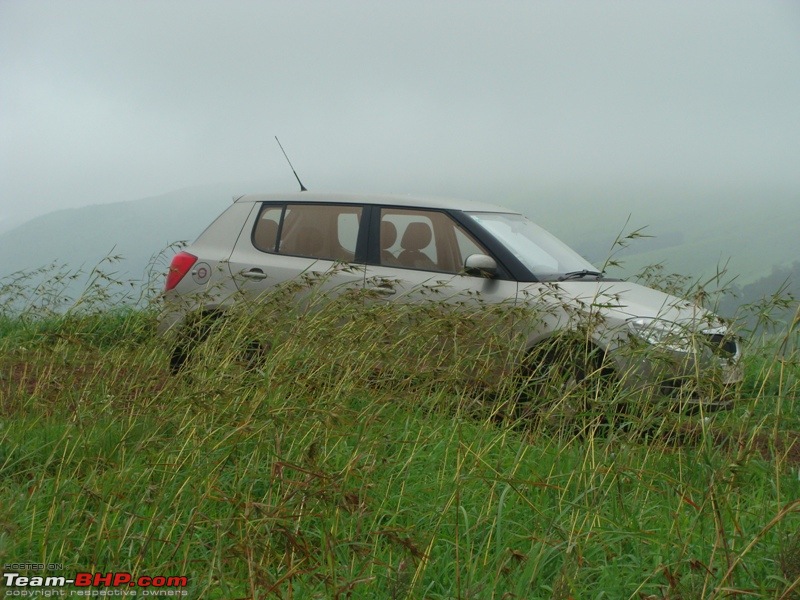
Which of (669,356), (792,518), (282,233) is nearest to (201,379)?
(669,356)

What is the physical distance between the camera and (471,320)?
509 centimetres

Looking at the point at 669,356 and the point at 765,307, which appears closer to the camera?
the point at 669,356

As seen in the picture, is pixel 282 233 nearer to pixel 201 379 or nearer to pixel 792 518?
pixel 201 379

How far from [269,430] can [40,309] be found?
14.1ft

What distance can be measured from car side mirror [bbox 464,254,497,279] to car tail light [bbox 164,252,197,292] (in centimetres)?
255

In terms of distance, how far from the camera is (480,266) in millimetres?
6188

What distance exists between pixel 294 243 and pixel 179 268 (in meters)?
1.07

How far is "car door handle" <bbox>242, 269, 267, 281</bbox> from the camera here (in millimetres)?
7234

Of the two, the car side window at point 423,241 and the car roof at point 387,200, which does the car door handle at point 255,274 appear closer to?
the car roof at point 387,200

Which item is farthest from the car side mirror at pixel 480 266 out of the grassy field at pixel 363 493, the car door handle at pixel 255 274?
the car door handle at pixel 255 274

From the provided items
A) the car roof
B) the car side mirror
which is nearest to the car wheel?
the car side mirror

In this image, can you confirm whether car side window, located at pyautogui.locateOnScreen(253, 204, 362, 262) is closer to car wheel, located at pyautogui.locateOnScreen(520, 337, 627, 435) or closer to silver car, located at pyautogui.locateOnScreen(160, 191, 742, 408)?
silver car, located at pyautogui.locateOnScreen(160, 191, 742, 408)

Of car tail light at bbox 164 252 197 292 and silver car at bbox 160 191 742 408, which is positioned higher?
silver car at bbox 160 191 742 408

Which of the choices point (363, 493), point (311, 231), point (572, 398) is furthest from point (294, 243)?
point (363, 493)
